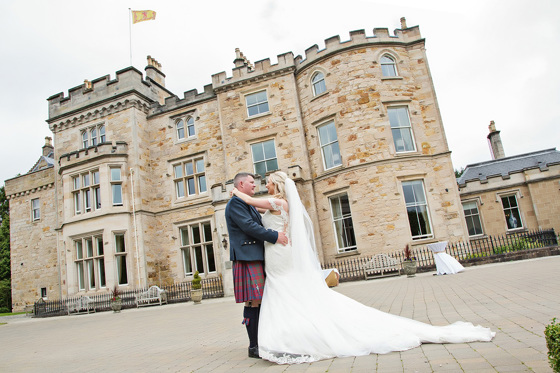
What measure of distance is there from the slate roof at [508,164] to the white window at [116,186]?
66.4 ft

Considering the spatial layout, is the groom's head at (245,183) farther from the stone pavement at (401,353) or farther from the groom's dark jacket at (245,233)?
the stone pavement at (401,353)

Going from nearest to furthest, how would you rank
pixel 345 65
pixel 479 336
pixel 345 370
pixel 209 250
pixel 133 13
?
pixel 345 370 < pixel 479 336 < pixel 345 65 < pixel 209 250 < pixel 133 13


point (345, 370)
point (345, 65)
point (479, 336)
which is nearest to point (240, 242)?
point (345, 370)

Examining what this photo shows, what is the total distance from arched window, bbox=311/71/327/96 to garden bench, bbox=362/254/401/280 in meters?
8.74

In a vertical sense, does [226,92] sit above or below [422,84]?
above

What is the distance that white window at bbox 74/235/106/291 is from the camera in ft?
63.4

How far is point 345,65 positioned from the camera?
58.4 feet

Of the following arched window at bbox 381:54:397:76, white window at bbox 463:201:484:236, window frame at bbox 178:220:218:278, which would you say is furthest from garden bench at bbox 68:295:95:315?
white window at bbox 463:201:484:236

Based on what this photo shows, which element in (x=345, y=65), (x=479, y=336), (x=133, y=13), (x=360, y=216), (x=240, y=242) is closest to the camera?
(x=479, y=336)

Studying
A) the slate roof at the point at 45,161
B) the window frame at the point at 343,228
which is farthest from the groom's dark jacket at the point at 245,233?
the slate roof at the point at 45,161

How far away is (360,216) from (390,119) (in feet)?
16.2

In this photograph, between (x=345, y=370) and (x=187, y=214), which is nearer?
(x=345, y=370)

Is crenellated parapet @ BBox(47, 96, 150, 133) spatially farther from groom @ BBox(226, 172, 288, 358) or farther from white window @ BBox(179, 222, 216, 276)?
groom @ BBox(226, 172, 288, 358)

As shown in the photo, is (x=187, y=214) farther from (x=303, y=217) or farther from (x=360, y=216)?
(x=303, y=217)
